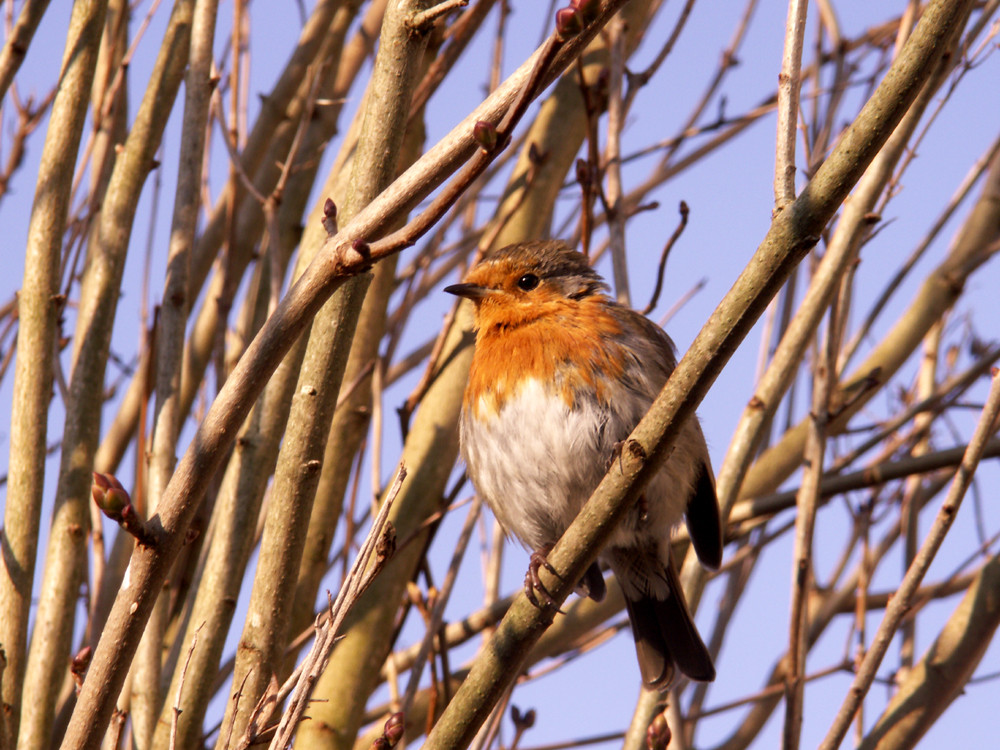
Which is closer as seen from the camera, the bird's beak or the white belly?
the white belly

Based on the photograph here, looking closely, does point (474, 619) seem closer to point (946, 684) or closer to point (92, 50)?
point (946, 684)

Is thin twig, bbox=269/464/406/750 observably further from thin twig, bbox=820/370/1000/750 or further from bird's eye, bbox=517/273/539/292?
bird's eye, bbox=517/273/539/292

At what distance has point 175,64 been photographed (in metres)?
3.22

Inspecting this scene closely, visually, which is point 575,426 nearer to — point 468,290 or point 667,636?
point 468,290

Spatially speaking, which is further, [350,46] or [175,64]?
[350,46]

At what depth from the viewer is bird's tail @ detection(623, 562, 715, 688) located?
3392 mm

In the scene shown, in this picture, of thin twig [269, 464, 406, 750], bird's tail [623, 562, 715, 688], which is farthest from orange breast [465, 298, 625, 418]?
thin twig [269, 464, 406, 750]

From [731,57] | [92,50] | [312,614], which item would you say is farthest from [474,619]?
[731,57]

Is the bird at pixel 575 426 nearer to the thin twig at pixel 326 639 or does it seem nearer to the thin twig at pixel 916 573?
the thin twig at pixel 916 573

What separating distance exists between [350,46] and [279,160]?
630 millimetres

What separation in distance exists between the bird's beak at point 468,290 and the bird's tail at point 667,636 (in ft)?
3.65

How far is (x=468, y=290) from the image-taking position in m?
3.66

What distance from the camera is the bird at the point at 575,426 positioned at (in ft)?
10.8

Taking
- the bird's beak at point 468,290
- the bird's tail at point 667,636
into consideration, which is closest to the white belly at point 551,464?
the bird's tail at point 667,636
